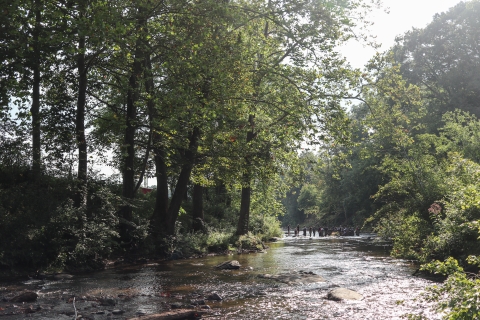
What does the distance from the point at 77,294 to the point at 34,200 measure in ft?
17.7

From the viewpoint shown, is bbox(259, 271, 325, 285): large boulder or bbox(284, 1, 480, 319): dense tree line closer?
bbox(284, 1, 480, 319): dense tree line

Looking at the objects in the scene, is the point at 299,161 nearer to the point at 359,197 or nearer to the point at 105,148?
the point at 105,148

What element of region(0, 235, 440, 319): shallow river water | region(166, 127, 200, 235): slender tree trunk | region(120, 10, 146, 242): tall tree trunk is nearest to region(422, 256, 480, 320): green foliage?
region(0, 235, 440, 319): shallow river water

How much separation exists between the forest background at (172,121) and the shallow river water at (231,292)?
2.31 m

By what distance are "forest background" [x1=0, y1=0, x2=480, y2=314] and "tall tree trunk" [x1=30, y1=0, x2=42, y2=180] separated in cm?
6

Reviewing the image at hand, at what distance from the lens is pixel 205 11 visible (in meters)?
16.8

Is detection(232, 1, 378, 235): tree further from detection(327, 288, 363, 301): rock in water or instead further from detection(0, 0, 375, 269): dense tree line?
detection(327, 288, 363, 301): rock in water

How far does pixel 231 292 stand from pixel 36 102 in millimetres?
12807

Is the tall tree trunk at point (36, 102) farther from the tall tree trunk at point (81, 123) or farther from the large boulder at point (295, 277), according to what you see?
the large boulder at point (295, 277)

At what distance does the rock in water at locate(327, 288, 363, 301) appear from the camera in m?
10.7

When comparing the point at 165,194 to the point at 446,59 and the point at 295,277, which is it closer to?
the point at 295,277

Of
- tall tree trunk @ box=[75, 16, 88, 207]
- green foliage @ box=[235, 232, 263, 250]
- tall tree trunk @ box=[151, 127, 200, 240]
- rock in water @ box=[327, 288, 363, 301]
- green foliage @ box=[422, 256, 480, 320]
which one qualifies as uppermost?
tall tree trunk @ box=[75, 16, 88, 207]

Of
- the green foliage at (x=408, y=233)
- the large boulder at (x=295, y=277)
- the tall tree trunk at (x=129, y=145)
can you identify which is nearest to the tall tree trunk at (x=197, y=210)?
the tall tree trunk at (x=129, y=145)

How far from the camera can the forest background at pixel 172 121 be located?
49.4 ft
